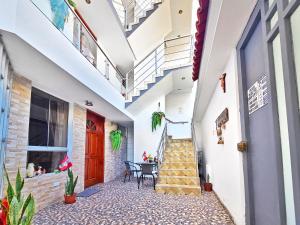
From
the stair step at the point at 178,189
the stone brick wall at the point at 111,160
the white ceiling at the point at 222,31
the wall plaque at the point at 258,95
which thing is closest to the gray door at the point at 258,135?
the wall plaque at the point at 258,95

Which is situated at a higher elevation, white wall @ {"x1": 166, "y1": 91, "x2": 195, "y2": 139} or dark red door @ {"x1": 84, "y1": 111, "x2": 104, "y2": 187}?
white wall @ {"x1": 166, "y1": 91, "x2": 195, "y2": 139}

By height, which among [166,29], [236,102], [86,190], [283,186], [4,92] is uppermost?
[166,29]

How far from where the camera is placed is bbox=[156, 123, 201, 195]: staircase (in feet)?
18.4

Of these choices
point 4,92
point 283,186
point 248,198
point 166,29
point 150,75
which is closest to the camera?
point 283,186

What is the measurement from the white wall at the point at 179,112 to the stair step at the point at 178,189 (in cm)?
471

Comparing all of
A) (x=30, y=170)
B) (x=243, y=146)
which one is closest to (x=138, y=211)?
(x=30, y=170)

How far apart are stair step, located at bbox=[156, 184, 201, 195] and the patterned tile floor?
0.94 ft

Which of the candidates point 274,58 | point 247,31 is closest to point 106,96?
point 247,31

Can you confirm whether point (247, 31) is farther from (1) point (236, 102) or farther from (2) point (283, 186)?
(2) point (283, 186)

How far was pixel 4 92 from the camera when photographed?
3.05 meters

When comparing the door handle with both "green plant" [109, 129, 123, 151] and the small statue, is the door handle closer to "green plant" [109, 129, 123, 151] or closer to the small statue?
the small statue

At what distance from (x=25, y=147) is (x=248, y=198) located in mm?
3718

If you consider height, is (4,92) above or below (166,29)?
below

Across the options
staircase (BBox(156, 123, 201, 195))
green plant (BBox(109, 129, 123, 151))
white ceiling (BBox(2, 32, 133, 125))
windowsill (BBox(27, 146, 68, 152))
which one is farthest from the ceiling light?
green plant (BBox(109, 129, 123, 151))
